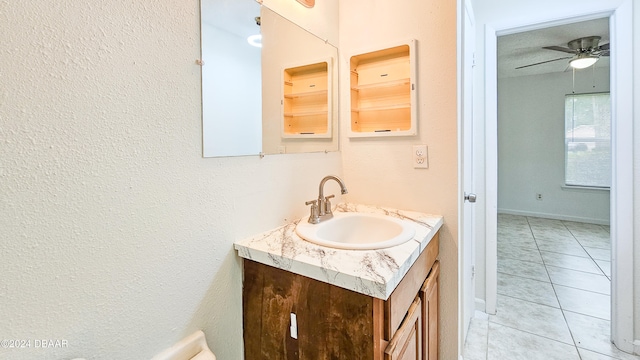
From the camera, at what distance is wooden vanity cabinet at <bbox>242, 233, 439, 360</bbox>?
81cm

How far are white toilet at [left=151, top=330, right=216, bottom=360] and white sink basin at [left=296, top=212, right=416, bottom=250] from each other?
0.46 meters

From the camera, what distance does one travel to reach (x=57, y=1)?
0.62 meters

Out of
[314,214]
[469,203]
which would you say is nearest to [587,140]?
[469,203]

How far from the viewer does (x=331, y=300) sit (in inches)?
33.7

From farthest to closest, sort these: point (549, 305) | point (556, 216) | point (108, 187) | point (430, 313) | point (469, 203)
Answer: point (556, 216), point (549, 305), point (469, 203), point (430, 313), point (108, 187)

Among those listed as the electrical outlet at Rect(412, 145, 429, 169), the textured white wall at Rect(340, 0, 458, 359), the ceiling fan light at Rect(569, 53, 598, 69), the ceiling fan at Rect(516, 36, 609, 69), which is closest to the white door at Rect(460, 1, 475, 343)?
the textured white wall at Rect(340, 0, 458, 359)

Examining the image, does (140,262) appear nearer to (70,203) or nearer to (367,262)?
(70,203)

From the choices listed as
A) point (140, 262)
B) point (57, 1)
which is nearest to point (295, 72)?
point (57, 1)

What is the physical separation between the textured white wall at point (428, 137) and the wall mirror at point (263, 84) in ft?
0.84

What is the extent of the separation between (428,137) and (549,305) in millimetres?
1735

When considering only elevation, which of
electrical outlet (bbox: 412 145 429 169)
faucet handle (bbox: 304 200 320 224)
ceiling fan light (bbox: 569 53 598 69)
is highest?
ceiling fan light (bbox: 569 53 598 69)

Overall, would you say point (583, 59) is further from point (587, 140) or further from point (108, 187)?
point (108, 187)

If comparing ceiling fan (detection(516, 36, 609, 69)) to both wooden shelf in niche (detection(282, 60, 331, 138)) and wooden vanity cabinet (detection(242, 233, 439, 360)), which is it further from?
wooden vanity cabinet (detection(242, 233, 439, 360))

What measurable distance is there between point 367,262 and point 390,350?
9.7 inches
